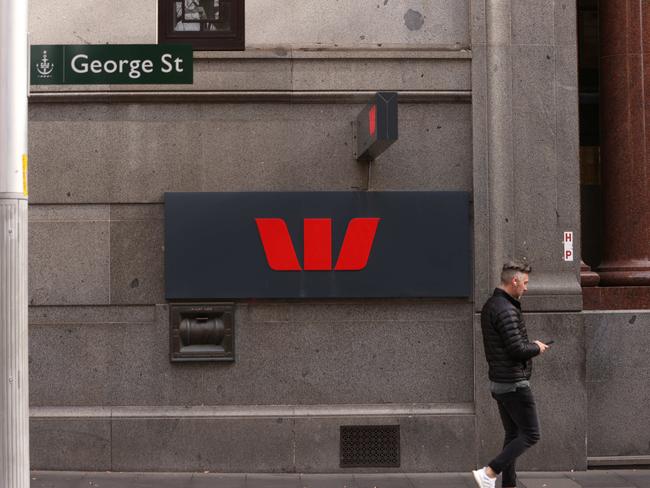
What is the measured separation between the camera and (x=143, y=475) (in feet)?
26.9

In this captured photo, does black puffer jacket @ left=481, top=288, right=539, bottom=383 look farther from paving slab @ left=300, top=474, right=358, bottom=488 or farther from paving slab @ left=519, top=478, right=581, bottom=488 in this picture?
paving slab @ left=300, top=474, right=358, bottom=488

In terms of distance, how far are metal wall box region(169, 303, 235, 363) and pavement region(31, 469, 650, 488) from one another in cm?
118

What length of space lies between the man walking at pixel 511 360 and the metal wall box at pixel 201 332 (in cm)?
275

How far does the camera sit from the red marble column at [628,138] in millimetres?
9094

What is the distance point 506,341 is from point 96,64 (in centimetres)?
415

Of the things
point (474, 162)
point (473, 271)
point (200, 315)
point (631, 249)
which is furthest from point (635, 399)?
point (200, 315)

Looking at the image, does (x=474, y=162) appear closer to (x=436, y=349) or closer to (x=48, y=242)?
(x=436, y=349)

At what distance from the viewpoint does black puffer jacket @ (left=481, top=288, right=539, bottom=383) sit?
6.77 meters

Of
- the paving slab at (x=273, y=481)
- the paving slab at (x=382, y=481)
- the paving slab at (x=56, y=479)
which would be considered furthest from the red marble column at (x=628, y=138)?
the paving slab at (x=56, y=479)

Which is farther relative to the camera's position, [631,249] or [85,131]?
[631,249]

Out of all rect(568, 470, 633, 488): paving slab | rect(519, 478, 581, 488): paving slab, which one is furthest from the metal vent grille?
rect(568, 470, 633, 488): paving slab

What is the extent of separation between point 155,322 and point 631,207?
5.25 metres

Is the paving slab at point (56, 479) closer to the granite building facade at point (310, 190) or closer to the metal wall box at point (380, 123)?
the granite building facade at point (310, 190)

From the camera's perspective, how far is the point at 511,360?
6848 mm
